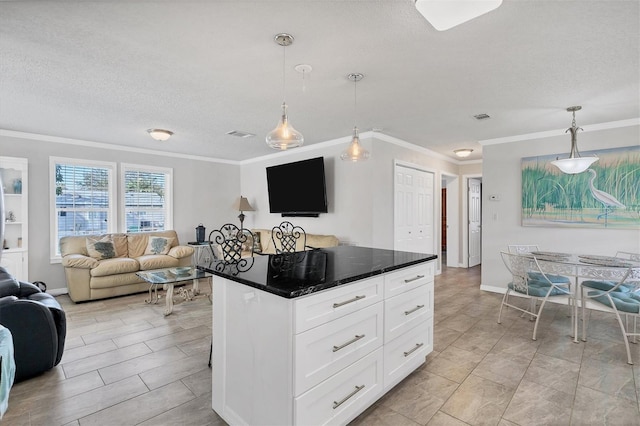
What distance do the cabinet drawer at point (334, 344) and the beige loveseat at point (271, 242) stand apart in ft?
9.47

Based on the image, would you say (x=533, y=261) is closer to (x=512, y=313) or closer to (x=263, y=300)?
(x=512, y=313)

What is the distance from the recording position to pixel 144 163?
240 inches

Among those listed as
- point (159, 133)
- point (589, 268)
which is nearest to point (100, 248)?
point (159, 133)

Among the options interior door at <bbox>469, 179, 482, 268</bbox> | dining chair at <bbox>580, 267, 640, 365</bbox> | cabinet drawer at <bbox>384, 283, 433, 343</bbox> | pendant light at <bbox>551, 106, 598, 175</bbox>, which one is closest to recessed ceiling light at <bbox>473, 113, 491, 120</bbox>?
pendant light at <bbox>551, 106, 598, 175</bbox>

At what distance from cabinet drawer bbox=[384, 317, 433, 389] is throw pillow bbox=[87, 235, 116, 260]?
4.74m

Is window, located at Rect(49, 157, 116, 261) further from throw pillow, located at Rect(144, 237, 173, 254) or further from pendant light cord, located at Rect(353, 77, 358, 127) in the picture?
pendant light cord, located at Rect(353, 77, 358, 127)

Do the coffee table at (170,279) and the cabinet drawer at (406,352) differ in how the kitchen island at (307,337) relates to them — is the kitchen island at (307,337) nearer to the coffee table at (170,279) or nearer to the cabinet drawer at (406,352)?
the cabinet drawer at (406,352)

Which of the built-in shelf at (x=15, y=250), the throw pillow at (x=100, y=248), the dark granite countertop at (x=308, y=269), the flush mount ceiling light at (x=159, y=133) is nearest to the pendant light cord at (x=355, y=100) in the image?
the dark granite countertop at (x=308, y=269)

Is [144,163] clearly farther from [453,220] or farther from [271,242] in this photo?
[453,220]

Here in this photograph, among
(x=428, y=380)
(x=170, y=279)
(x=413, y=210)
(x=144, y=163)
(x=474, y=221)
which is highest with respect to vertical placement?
(x=144, y=163)

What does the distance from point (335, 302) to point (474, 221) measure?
6.59 metres

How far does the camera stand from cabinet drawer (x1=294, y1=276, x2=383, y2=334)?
1658 mm

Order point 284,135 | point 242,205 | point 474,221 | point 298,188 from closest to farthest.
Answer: point 284,135 < point 298,188 < point 242,205 < point 474,221

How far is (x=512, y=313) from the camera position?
4.06 m
